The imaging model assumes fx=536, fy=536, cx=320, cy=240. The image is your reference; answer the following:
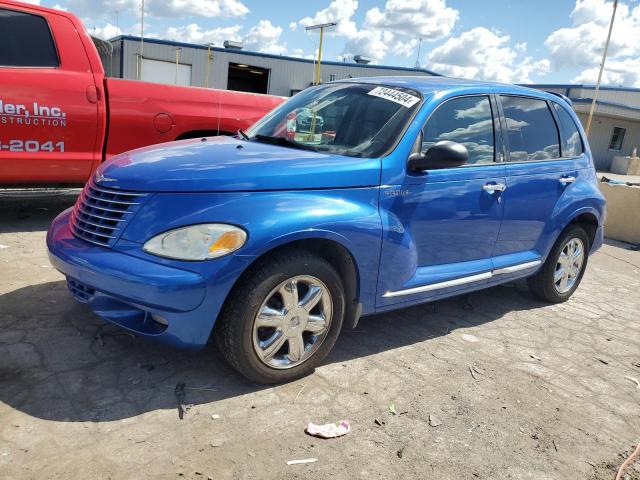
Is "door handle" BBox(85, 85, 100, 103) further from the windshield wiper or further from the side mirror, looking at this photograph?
the side mirror

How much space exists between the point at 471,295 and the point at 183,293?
3.29 m

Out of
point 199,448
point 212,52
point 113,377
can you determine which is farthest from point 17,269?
point 212,52

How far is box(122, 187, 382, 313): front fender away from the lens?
104 inches

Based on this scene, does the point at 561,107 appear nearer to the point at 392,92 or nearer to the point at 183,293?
the point at 392,92

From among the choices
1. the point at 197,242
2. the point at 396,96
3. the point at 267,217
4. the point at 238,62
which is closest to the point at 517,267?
the point at 396,96

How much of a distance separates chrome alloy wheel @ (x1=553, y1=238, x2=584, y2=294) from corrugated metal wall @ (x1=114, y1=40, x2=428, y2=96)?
2804 cm

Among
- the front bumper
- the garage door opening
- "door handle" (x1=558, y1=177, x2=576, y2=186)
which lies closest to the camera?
the front bumper

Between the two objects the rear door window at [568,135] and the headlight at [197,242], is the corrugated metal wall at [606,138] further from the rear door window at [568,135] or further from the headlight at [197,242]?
the headlight at [197,242]

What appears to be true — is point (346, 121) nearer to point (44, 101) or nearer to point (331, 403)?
point (331, 403)

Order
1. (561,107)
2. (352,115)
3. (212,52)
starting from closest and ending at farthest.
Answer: (352,115) → (561,107) → (212,52)

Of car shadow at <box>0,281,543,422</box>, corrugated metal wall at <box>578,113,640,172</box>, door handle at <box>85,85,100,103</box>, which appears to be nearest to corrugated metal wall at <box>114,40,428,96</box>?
corrugated metal wall at <box>578,113,640,172</box>

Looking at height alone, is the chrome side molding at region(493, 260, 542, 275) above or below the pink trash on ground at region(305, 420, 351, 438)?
above

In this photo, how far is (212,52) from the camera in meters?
31.6

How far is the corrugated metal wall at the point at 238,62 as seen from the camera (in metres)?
29.7
